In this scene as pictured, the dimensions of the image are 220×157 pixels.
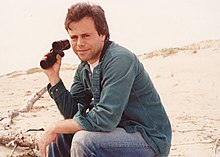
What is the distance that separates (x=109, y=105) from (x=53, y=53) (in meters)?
0.70

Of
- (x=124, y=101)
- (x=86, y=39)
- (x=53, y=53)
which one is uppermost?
(x=86, y=39)

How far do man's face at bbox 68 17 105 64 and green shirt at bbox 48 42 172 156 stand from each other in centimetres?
8

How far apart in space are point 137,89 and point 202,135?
94.5 inches

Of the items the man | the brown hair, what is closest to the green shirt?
the man

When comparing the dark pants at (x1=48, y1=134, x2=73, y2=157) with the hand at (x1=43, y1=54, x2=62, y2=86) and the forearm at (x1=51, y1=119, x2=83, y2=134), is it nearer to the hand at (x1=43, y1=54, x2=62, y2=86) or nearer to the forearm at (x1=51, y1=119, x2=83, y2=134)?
the forearm at (x1=51, y1=119, x2=83, y2=134)

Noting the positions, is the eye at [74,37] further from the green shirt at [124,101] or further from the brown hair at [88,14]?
the green shirt at [124,101]

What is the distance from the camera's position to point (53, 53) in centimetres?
280

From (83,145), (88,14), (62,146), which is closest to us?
(83,145)

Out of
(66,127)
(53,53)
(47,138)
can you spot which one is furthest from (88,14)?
(47,138)

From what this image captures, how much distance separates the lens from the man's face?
245 cm

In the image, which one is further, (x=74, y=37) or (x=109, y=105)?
(x=74, y=37)

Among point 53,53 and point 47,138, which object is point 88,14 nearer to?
point 53,53

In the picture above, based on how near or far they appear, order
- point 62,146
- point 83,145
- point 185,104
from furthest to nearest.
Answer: point 185,104 < point 62,146 < point 83,145

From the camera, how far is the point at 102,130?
7.63 ft
